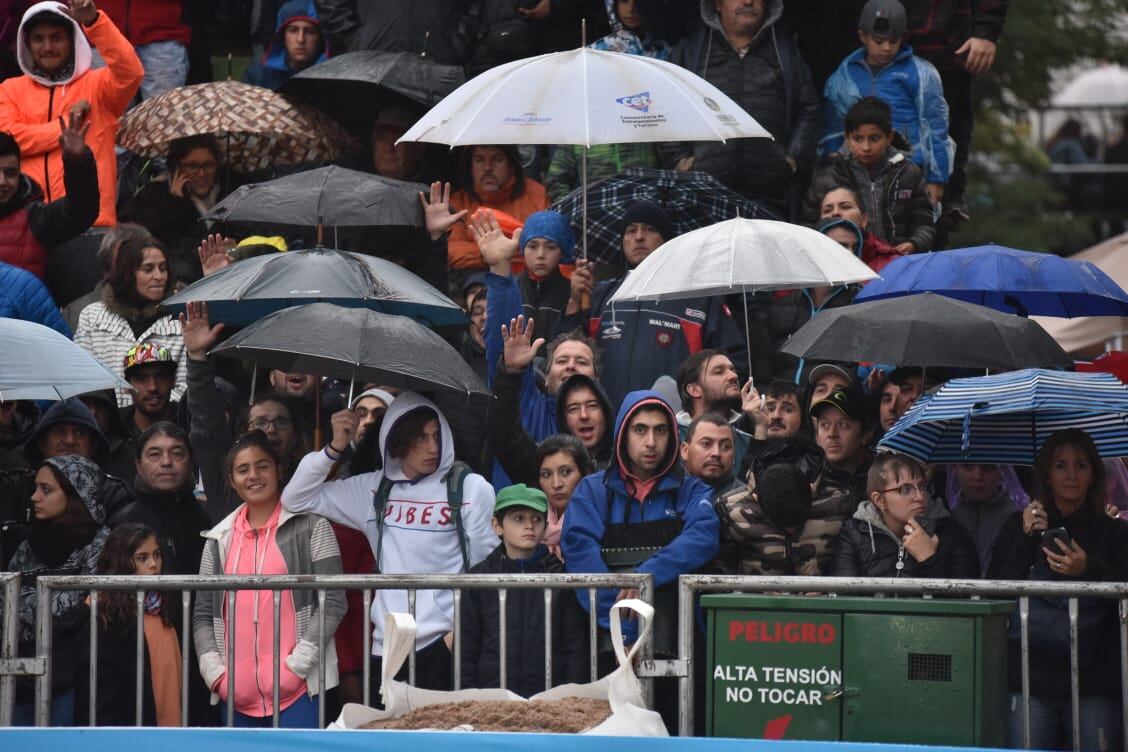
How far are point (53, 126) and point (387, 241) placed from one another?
87.8 inches

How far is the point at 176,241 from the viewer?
41.5ft

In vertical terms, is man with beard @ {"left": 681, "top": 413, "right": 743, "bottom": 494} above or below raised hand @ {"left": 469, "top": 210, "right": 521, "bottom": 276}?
below

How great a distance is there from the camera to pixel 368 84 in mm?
12664

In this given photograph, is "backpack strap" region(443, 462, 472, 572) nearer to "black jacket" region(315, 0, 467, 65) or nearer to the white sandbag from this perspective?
the white sandbag

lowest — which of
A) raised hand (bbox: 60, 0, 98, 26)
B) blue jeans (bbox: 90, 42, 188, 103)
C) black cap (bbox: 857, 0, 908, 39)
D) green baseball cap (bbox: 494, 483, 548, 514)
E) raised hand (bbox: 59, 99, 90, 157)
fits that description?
green baseball cap (bbox: 494, 483, 548, 514)

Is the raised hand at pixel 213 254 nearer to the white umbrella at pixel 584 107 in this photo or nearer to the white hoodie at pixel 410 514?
the white umbrella at pixel 584 107

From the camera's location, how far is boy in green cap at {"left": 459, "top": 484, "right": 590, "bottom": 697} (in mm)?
8578

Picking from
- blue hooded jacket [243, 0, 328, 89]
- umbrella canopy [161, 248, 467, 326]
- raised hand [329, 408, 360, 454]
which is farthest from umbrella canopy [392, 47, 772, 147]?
blue hooded jacket [243, 0, 328, 89]

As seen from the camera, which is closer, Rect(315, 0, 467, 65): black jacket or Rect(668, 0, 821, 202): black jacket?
Rect(668, 0, 821, 202): black jacket

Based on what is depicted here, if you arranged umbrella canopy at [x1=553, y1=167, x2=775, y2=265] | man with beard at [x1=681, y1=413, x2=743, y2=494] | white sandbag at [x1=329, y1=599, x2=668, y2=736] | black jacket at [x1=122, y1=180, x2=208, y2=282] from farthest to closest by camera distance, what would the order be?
black jacket at [x1=122, y1=180, x2=208, y2=282] < umbrella canopy at [x1=553, y1=167, x2=775, y2=265] < man with beard at [x1=681, y1=413, x2=743, y2=494] < white sandbag at [x1=329, y1=599, x2=668, y2=736]

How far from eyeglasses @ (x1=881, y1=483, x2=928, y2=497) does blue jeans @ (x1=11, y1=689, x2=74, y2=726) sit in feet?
12.0

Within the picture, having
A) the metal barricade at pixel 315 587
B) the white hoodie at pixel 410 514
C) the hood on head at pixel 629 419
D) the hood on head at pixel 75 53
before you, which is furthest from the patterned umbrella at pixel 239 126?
the metal barricade at pixel 315 587

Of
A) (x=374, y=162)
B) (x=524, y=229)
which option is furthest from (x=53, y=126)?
(x=524, y=229)

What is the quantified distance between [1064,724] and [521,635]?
224 cm
